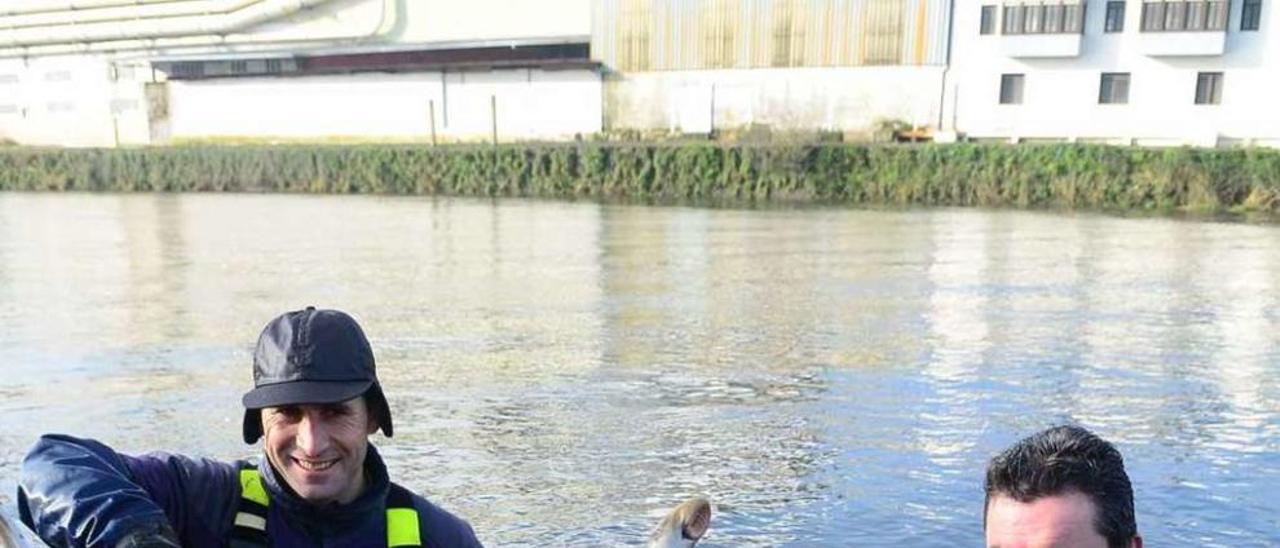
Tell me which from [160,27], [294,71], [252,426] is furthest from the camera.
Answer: [160,27]

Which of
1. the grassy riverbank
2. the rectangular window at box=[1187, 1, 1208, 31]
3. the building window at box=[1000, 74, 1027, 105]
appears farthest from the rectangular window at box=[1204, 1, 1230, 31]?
the grassy riverbank

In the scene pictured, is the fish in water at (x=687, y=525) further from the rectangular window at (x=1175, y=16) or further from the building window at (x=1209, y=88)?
the building window at (x=1209, y=88)

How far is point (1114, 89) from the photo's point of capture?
102ft

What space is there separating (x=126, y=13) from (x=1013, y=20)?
114ft

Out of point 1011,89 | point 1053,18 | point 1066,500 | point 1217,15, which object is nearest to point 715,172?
point 1011,89

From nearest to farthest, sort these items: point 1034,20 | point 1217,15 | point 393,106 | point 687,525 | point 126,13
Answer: point 687,525, point 1217,15, point 1034,20, point 393,106, point 126,13

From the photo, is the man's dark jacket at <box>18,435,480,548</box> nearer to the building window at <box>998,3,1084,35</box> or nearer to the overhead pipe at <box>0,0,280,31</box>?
the building window at <box>998,3,1084,35</box>

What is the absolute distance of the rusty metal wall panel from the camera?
33312mm

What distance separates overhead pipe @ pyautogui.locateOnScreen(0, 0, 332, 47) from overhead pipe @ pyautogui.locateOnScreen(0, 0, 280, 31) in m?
0.25

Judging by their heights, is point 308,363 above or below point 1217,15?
below

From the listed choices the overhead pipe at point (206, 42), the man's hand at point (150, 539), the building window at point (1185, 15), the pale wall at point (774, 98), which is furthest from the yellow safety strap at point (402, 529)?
the overhead pipe at point (206, 42)

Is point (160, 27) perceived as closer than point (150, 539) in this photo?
No

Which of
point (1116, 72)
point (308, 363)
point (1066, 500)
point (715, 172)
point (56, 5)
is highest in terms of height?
point (56, 5)

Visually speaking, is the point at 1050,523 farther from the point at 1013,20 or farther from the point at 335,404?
the point at 1013,20
